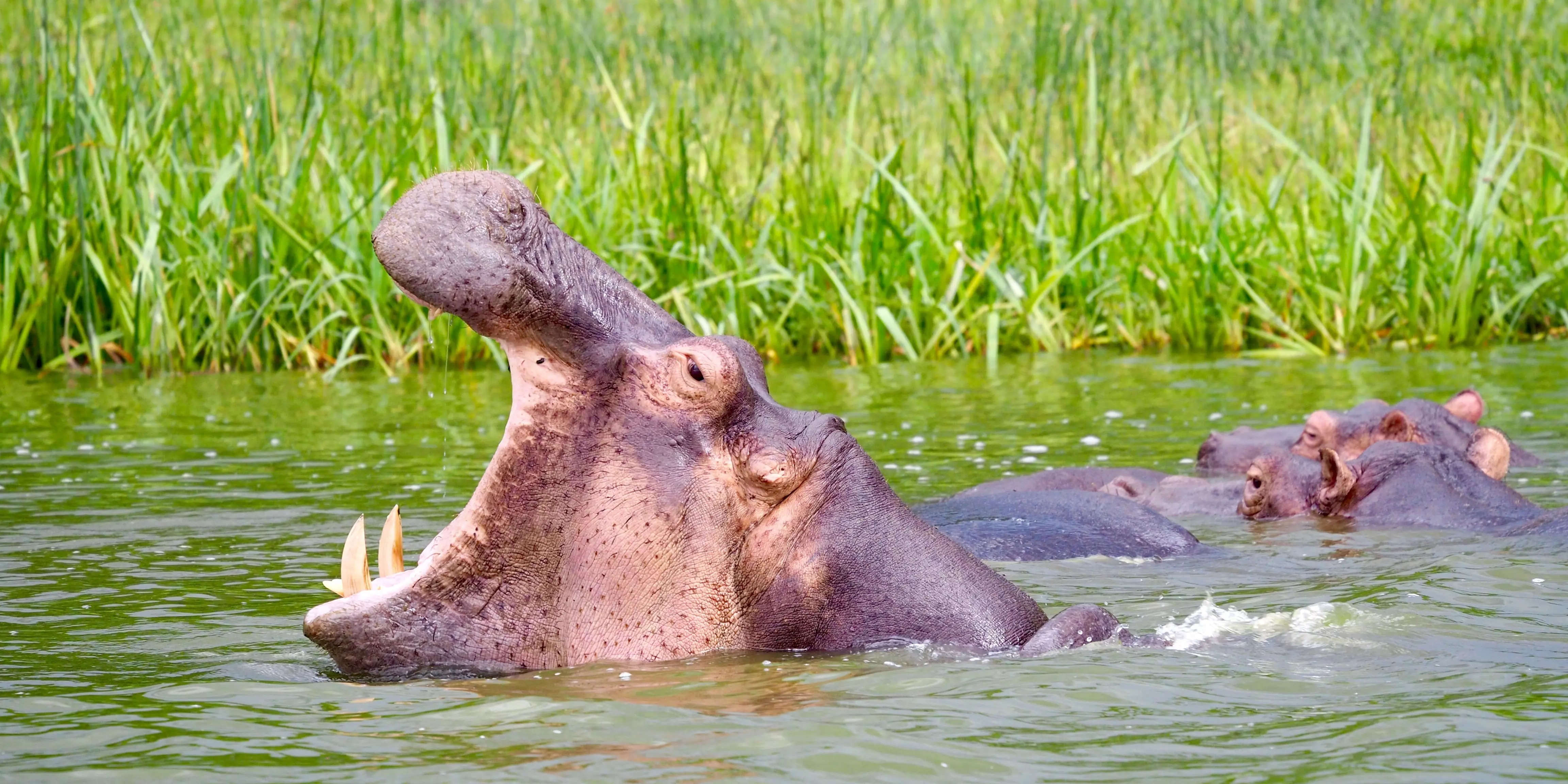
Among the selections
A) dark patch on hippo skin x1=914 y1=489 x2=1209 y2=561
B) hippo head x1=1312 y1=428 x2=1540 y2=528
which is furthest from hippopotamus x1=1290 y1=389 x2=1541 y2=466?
dark patch on hippo skin x1=914 y1=489 x2=1209 y2=561

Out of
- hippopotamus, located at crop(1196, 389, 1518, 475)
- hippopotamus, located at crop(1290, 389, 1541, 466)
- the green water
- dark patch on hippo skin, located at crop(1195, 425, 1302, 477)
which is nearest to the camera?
the green water

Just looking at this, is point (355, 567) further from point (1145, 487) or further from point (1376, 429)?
point (1376, 429)

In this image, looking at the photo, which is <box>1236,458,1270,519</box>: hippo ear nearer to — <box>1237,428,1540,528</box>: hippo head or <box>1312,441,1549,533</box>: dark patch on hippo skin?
<box>1237,428,1540,528</box>: hippo head

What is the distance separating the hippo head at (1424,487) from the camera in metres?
Answer: 5.48

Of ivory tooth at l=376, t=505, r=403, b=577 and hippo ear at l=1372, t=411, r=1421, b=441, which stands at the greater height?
ivory tooth at l=376, t=505, r=403, b=577

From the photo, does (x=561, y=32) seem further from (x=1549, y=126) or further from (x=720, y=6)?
(x=1549, y=126)

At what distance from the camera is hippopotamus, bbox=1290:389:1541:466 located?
6.63m

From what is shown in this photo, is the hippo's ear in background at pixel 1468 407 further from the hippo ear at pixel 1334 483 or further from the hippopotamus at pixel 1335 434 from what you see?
the hippo ear at pixel 1334 483

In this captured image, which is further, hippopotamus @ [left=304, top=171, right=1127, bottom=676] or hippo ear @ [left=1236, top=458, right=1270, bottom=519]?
hippo ear @ [left=1236, top=458, right=1270, bottom=519]

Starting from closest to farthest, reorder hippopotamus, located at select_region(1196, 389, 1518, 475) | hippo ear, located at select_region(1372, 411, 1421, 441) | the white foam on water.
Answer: the white foam on water < hippo ear, located at select_region(1372, 411, 1421, 441) < hippopotamus, located at select_region(1196, 389, 1518, 475)

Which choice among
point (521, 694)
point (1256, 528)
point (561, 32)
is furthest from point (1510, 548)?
point (561, 32)

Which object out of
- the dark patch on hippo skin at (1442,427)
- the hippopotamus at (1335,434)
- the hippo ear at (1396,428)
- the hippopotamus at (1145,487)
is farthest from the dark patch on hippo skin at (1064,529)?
the dark patch on hippo skin at (1442,427)

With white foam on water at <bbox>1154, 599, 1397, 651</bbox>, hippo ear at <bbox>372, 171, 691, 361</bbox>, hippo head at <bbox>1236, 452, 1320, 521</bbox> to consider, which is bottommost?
hippo head at <bbox>1236, 452, 1320, 521</bbox>

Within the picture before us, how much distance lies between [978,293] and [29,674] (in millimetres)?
8083
